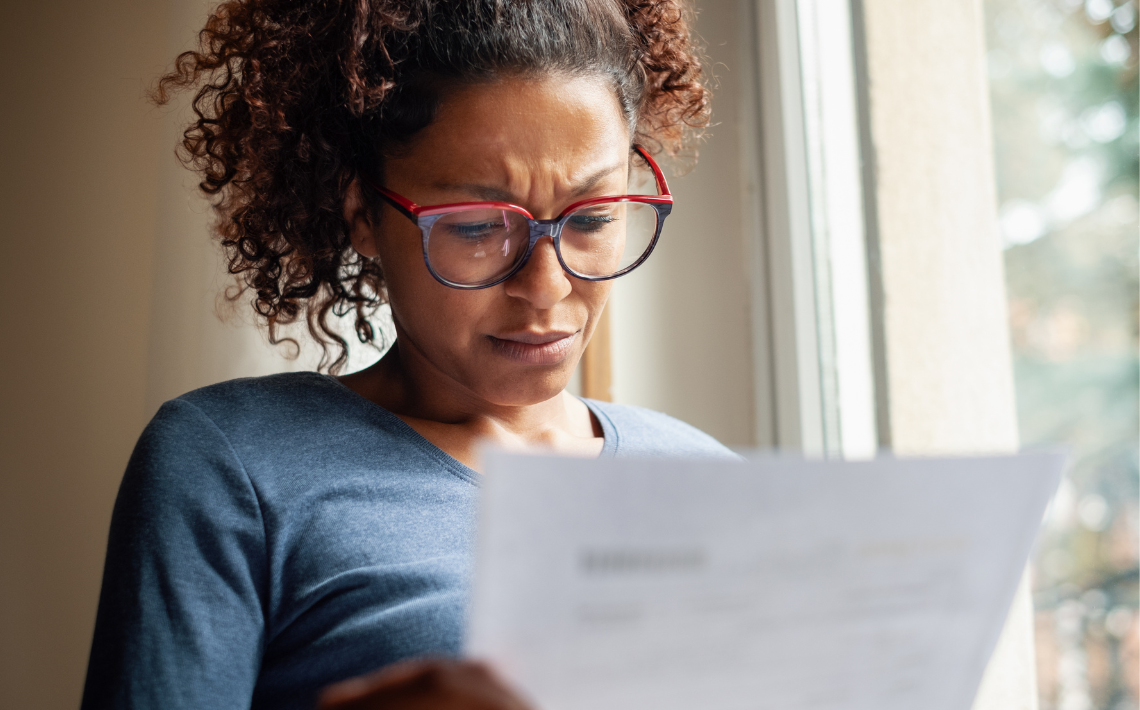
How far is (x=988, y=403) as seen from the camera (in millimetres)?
1180

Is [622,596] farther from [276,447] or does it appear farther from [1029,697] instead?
[1029,697]

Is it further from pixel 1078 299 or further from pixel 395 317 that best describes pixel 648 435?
pixel 1078 299

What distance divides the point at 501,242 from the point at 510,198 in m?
0.04

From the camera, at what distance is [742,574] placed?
400mm

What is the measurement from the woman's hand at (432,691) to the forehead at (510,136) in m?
0.51

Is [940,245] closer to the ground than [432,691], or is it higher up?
higher up

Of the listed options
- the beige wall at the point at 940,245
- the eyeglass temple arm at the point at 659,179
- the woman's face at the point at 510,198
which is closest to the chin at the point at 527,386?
the woman's face at the point at 510,198

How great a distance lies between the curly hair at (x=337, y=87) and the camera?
82 cm

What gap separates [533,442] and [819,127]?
31.0 inches

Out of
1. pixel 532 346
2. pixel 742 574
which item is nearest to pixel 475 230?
pixel 532 346

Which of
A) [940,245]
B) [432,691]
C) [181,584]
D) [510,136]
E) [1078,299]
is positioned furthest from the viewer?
[940,245]

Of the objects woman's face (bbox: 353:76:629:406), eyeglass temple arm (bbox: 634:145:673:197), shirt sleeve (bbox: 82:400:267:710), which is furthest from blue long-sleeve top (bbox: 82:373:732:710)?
eyeglass temple arm (bbox: 634:145:673:197)

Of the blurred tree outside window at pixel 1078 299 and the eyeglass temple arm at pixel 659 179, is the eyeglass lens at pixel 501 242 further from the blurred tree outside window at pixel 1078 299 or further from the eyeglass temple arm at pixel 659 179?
the blurred tree outside window at pixel 1078 299

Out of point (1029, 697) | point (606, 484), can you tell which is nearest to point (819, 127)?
point (1029, 697)
